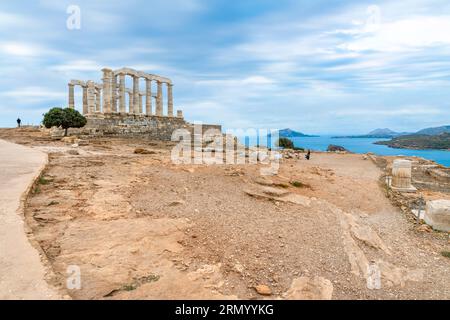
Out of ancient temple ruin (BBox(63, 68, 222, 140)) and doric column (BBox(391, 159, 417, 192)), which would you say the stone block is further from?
ancient temple ruin (BBox(63, 68, 222, 140))

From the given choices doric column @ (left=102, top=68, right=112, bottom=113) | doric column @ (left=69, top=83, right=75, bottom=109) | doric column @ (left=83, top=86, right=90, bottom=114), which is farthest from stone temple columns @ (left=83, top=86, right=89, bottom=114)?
doric column @ (left=102, top=68, right=112, bottom=113)

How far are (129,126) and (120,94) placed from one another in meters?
3.48

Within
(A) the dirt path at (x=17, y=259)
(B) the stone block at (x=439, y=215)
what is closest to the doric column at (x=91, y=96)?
(A) the dirt path at (x=17, y=259)

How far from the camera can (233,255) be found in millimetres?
5969

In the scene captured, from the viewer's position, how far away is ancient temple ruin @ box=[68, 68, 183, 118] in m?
31.2

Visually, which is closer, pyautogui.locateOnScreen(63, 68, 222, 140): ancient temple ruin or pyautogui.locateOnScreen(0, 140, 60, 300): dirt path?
pyautogui.locateOnScreen(0, 140, 60, 300): dirt path

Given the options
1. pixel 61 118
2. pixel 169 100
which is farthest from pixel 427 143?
pixel 61 118

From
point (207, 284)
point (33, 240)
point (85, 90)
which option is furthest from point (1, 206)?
point (85, 90)

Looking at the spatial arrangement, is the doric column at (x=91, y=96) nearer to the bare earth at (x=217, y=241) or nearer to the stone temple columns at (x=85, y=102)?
the stone temple columns at (x=85, y=102)

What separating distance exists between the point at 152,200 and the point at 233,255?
370cm

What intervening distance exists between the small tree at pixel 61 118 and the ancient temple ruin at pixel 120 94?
13.6ft

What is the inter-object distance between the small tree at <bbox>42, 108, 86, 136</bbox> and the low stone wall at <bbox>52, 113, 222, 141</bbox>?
1.73m

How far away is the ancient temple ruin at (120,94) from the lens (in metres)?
31.2
